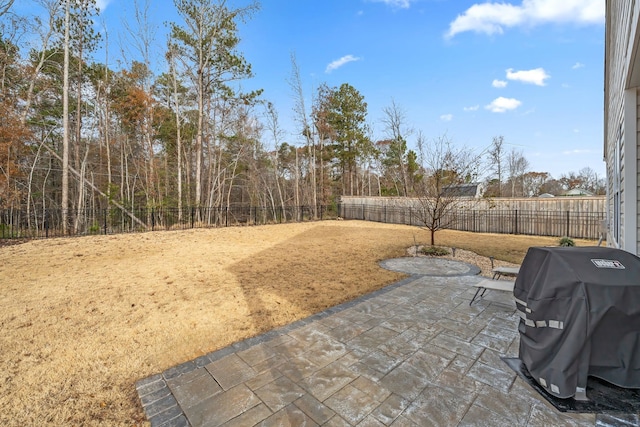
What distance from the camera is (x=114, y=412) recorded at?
164 cm

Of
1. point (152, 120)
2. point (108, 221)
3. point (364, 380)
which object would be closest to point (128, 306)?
point (364, 380)

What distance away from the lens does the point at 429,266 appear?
5.36m

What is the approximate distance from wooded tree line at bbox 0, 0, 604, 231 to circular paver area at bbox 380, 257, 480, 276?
2068 mm

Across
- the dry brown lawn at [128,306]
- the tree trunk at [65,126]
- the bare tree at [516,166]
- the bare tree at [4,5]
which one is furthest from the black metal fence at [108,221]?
the bare tree at [516,166]

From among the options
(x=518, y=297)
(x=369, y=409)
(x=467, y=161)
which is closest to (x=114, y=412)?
(x=369, y=409)

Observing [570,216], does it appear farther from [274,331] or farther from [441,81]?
[274,331]

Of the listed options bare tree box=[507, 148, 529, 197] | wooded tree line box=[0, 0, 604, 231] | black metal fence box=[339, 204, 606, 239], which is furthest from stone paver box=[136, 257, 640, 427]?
bare tree box=[507, 148, 529, 197]

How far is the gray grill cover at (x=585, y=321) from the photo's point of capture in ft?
5.06

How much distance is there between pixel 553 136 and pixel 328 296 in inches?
703

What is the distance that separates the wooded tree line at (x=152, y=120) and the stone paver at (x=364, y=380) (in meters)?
4.96

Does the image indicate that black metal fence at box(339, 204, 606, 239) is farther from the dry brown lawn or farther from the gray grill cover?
the gray grill cover

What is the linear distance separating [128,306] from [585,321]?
438cm

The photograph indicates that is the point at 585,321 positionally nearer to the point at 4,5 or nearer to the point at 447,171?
the point at 447,171

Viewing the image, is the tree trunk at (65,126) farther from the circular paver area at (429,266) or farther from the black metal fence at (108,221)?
the circular paver area at (429,266)
